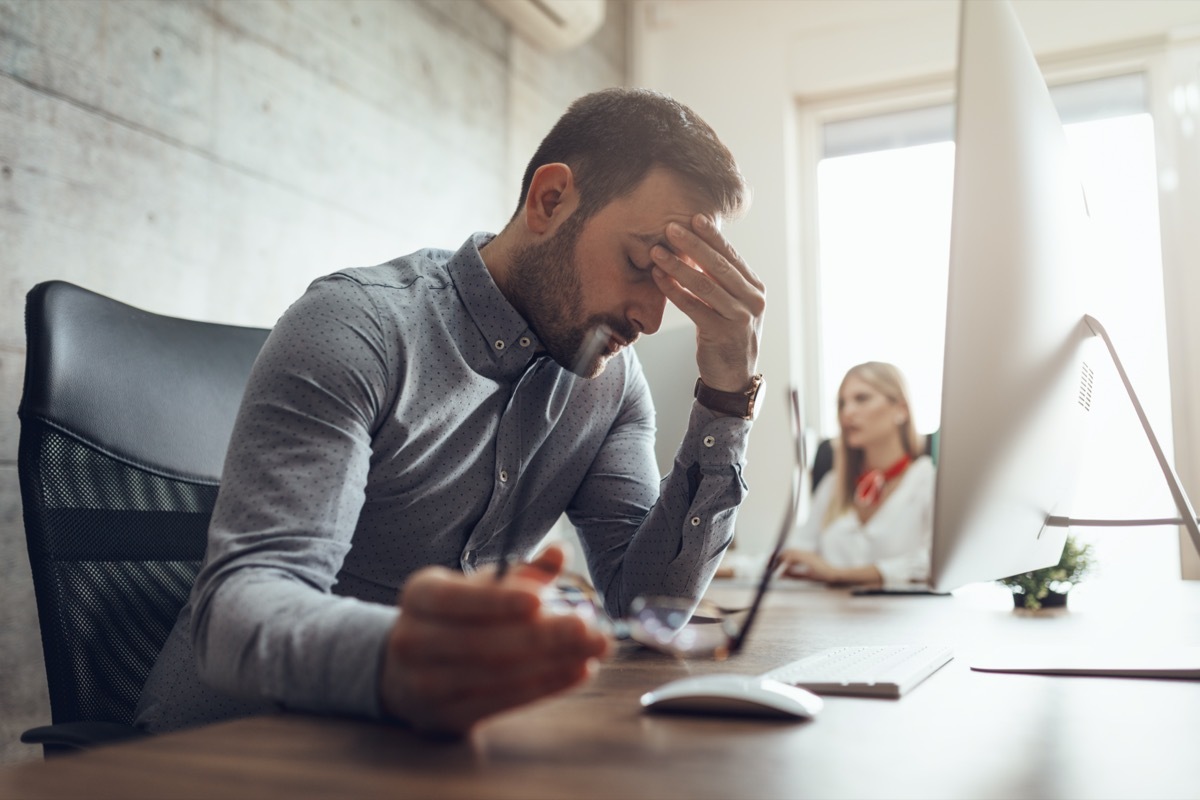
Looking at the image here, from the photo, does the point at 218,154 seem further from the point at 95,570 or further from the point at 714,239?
the point at 714,239

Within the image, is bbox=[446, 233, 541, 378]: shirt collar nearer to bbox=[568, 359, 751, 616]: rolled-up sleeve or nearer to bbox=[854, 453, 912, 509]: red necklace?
bbox=[568, 359, 751, 616]: rolled-up sleeve

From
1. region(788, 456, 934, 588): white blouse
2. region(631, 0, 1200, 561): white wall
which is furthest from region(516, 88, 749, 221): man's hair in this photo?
region(631, 0, 1200, 561): white wall

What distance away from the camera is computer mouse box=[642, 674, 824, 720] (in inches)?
24.2

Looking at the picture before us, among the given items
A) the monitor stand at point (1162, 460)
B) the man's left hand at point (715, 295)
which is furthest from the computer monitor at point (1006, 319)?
the man's left hand at point (715, 295)

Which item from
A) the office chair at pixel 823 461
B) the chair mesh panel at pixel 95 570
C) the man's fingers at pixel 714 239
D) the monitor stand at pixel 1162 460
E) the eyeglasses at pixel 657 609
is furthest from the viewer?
the office chair at pixel 823 461

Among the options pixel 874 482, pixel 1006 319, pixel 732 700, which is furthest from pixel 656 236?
pixel 874 482

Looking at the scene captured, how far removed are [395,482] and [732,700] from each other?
551 mm

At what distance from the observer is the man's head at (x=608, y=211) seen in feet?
3.69

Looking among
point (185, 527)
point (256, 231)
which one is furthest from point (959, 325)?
point (256, 231)

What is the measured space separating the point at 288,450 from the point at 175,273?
1.30 m

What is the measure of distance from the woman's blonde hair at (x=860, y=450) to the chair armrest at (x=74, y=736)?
2660mm

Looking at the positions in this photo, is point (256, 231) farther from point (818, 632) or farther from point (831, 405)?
point (831, 405)

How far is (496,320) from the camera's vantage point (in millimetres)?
1153

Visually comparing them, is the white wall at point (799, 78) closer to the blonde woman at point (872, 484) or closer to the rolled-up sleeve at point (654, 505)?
the blonde woman at point (872, 484)
